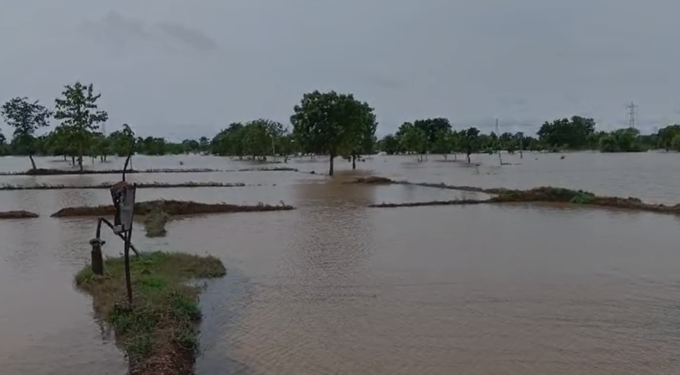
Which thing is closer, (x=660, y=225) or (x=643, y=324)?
(x=643, y=324)

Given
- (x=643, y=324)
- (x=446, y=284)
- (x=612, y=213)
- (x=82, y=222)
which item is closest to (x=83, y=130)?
(x=82, y=222)

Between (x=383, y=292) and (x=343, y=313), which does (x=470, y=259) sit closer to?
(x=383, y=292)

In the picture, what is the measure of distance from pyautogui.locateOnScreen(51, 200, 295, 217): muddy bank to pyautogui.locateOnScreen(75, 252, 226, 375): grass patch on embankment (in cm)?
1106

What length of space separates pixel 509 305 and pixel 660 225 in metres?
13.1

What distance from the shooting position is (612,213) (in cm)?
2403

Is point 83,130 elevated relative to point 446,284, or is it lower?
elevated

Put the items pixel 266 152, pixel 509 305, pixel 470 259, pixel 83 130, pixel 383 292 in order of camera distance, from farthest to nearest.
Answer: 1. pixel 266 152
2. pixel 83 130
3. pixel 470 259
4. pixel 383 292
5. pixel 509 305

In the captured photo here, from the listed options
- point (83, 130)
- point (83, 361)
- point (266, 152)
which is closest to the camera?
point (83, 361)

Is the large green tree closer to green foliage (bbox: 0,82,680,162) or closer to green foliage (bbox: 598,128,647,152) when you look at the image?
green foliage (bbox: 0,82,680,162)

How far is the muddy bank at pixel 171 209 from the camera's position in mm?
23297

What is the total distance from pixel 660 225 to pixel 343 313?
15151mm

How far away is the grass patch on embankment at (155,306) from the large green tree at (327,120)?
35.7m

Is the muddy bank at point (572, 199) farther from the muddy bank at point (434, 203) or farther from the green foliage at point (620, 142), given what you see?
the green foliage at point (620, 142)

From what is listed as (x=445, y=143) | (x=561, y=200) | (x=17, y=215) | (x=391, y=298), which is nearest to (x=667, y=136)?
(x=445, y=143)
